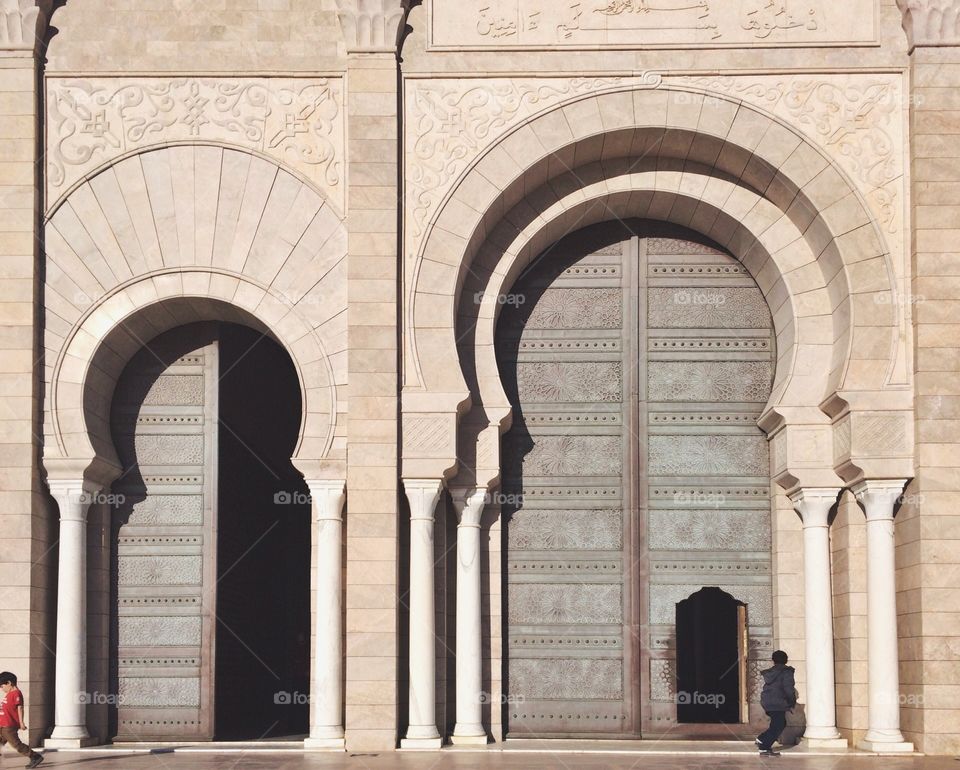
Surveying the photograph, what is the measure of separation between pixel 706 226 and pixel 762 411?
81.5 inches

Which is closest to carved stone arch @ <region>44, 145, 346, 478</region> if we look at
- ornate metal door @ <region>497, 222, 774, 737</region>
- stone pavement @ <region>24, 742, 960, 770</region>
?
ornate metal door @ <region>497, 222, 774, 737</region>

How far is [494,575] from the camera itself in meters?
14.2

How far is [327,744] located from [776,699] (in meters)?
4.31

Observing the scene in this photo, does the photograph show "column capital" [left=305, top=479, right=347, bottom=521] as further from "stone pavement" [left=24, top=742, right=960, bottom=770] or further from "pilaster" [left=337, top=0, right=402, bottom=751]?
"stone pavement" [left=24, top=742, right=960, bottom=770]

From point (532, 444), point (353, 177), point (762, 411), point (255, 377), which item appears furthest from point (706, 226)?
point (255, 377)

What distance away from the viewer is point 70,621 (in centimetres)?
1342

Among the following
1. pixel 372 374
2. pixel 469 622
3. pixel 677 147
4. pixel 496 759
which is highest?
pixel 677 147

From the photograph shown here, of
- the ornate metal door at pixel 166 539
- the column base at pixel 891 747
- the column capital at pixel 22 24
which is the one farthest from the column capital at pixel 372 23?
the column base at pixel 891 747

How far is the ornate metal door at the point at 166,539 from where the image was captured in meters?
14.2

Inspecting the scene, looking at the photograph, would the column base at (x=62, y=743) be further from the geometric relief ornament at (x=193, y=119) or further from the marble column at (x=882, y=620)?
the marble column at (x=882, y=620)

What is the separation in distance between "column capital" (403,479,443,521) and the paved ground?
2.27m

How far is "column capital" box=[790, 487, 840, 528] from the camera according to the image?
44.6ft

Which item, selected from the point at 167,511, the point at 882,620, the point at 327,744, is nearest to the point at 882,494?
the point at 882,620

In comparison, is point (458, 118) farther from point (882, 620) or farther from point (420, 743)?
point (882, 620)
